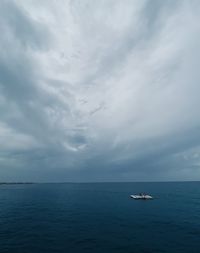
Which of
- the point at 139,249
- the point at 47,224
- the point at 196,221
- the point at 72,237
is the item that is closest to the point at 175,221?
the point at 196,221

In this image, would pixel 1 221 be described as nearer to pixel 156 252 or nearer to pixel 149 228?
pixel 149 228

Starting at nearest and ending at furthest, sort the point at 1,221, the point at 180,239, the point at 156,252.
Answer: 1. the point at 156,252
2. the point at 180,239
3. the point at 1,221

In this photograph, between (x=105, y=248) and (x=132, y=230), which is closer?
(x=105, y=248)

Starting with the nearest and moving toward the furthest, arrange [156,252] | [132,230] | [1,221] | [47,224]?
[156,252] < [132,230] < [47,224] < [1,221]

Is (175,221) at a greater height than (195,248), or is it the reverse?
(175,221)

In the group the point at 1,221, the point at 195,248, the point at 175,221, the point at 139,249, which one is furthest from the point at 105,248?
the point at 1,221

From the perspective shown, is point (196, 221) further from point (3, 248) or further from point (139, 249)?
point (3, 248)

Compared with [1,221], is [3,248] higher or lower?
lower

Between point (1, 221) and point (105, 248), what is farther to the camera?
point (1, 221)

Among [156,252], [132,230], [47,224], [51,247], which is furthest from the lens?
A: [47,224]
